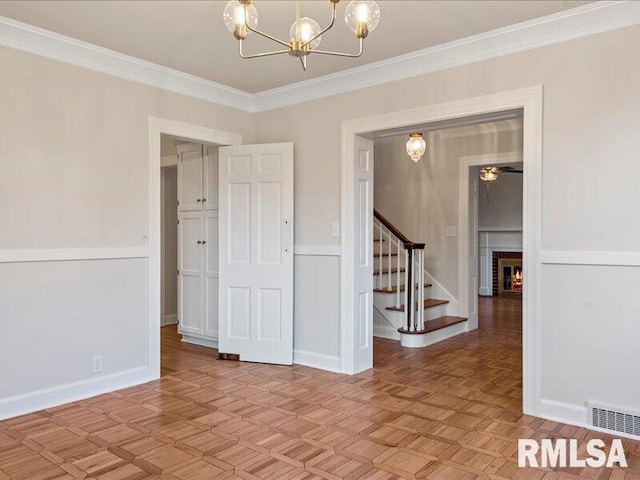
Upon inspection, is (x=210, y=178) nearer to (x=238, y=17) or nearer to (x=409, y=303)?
(x=409, y=303)

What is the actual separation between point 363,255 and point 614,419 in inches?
80.1

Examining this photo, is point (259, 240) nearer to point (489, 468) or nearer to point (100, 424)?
point (100, 424)

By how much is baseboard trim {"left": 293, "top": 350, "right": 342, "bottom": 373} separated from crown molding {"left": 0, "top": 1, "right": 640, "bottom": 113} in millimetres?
2197

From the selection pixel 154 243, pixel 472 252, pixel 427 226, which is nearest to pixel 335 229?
pixel 154 243

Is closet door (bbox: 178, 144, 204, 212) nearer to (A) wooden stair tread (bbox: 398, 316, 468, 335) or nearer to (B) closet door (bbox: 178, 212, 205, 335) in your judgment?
(B) closet door (bbox: 178, 212, 205, 335)

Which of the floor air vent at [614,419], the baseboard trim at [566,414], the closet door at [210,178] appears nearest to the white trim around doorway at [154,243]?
the closet door at [210,178]

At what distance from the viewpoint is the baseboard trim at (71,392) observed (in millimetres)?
2992

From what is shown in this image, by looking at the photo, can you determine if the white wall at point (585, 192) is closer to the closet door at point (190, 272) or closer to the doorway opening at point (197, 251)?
the doorway opening at point (197, 251)

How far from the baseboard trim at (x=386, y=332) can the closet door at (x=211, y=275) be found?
1813 millimetres

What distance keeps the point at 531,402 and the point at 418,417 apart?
71cm

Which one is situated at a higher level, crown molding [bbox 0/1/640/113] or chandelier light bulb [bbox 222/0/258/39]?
crown molding [bbox 0/1/640/113]

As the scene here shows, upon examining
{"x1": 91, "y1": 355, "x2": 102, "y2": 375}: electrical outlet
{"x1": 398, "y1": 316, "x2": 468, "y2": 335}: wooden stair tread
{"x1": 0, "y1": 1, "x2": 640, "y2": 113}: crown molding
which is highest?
{"x1": 0, "y1": 1, "x2": 640, "y2": 113}: crown molding

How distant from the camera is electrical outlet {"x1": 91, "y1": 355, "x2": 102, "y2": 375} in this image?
3389mm

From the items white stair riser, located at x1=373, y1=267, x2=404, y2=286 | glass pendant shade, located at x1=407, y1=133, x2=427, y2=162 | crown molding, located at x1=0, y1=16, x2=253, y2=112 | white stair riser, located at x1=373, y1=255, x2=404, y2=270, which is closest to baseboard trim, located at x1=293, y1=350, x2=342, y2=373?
white stair riser, located at x1=373, y1=267, x2=404, y2=286
